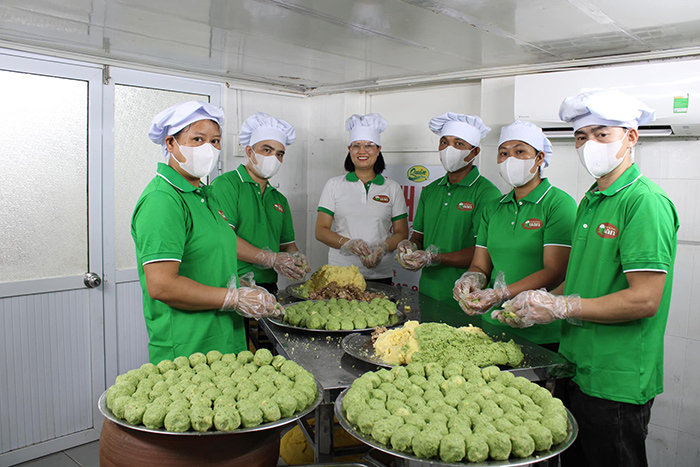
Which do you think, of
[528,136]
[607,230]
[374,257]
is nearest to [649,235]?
[607,230]

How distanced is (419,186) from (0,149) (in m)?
2.93

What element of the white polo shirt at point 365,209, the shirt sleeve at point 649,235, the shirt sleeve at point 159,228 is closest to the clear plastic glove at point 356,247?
the white polo shirt at point 365,209

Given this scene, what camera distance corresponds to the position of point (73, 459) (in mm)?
3527

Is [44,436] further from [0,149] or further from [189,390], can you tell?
[189,390]

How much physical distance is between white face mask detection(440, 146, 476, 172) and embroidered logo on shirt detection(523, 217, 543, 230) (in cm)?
82

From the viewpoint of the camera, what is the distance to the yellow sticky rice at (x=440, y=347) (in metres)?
1.98

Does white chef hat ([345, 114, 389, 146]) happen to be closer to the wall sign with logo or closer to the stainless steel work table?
the wall sign with logo

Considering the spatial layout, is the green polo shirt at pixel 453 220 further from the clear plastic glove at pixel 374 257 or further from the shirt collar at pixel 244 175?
the shirt collar at pixel 244 175

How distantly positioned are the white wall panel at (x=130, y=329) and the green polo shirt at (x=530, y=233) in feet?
8.28

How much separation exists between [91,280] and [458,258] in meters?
2.43

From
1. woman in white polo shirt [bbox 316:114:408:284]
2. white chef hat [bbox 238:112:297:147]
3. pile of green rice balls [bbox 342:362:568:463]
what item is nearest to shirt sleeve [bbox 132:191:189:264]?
pile of green rice balls [bbox 342:362:568:463]

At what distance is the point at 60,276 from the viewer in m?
3.55

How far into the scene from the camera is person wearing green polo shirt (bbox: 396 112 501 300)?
3.21 meters

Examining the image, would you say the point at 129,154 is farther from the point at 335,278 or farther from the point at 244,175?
the point at 335,278
